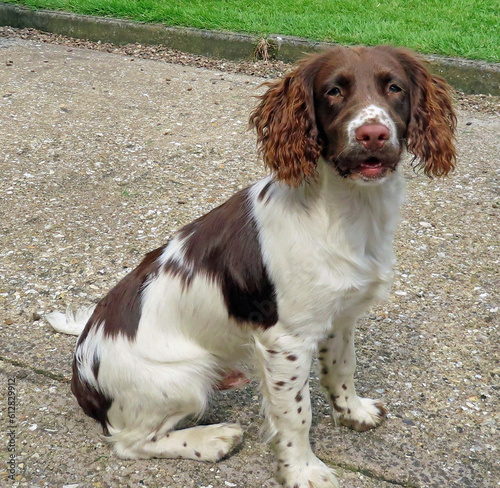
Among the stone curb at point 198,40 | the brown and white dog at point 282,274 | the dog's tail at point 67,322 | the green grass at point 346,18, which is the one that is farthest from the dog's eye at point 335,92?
the green grass at point 346,18

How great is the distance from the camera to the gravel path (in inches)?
116

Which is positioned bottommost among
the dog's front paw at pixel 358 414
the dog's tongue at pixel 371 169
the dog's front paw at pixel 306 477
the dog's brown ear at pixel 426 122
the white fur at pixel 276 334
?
the dog's front paw at pixel 306 477

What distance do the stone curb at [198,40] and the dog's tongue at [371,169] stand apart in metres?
4.67

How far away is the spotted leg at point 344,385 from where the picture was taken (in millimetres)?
3059

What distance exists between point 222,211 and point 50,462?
128cm

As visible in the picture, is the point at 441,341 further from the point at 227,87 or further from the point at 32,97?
the point at 32,97

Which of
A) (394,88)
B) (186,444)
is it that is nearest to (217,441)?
(186,444)

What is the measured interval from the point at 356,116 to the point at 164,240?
2412 millimetres

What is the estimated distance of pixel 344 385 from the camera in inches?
123

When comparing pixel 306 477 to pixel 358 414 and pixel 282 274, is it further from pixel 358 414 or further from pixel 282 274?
pixel 282 274

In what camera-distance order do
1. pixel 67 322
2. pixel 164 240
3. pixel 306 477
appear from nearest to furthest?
pixel 306 477 → pixel 67 322 → pixel 164 240

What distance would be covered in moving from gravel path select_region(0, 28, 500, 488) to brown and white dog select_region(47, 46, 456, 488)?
0.66 ft

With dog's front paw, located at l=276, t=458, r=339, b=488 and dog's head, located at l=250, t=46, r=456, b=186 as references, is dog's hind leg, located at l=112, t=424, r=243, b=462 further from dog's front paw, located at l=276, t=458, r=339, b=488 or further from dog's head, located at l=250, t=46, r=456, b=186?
dog's head, located at l=250, t=46, r=456, b=186

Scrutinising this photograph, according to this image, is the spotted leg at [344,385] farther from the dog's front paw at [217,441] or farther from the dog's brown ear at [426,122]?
the dog's brown ear at [426,122]
